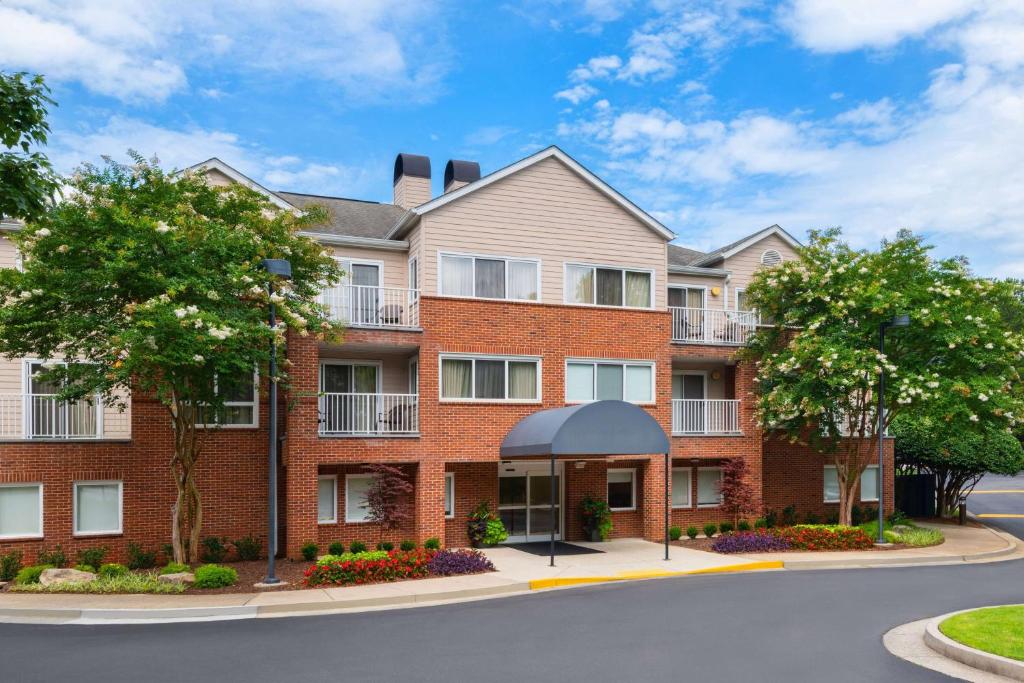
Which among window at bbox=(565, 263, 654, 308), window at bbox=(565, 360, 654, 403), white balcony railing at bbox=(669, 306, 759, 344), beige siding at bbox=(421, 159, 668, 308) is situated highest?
beige siding at bbox=(421, 159, 668, 308)

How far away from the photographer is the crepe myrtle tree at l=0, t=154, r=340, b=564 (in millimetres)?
15711

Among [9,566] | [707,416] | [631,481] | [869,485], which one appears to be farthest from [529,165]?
[869,485]

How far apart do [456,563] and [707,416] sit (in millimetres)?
10408

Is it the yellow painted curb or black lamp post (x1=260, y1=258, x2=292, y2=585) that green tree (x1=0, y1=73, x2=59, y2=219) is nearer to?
black lamp post (x1=260, y1=258, x2=292, y2=585)

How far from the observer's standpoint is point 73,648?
11594 mm

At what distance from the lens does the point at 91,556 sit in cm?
1880

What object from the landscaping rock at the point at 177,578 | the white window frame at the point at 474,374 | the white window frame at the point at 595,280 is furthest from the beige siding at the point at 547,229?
the landscaping rock at the point at 177,578

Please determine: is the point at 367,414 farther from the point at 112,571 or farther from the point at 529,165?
the point at 529,165

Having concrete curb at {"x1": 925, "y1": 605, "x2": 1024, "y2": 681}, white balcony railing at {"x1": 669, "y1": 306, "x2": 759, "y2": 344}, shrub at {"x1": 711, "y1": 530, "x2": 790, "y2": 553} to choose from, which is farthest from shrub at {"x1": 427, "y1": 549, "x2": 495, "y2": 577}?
white balcony railing at {"x1": 669, "y1": 306, "x2": 759, "y2": 344}

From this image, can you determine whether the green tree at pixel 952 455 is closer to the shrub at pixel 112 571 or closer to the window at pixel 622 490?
the window at pixel 622 490

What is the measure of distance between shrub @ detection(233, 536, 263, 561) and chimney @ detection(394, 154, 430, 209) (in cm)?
1233

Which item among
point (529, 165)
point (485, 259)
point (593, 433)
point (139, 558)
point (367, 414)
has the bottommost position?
point (139, 558)

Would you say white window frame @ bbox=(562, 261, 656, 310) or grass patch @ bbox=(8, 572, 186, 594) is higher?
white window frame @ bbox=(562, 261, 656, 310)

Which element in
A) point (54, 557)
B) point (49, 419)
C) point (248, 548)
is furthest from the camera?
point (248, 548)
